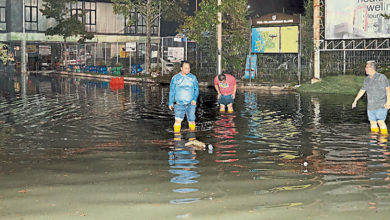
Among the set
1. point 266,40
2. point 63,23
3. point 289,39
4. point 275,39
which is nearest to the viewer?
point 289,39

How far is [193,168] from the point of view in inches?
375

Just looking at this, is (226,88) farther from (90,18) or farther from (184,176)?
(90,18)

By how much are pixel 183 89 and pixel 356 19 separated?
2020cm

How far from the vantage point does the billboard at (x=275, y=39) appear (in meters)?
34.6

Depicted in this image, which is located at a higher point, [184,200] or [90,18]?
[90,18]

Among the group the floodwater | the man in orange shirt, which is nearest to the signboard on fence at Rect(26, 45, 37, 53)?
the floodwater

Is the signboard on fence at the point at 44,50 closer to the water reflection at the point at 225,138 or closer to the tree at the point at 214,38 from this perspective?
the tree at the point at 214,38

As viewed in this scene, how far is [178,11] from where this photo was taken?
52.0 m

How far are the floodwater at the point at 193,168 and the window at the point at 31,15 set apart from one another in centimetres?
5588

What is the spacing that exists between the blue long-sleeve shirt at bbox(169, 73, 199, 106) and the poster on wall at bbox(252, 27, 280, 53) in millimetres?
22142

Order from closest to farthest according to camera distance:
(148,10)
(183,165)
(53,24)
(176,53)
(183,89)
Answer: (183,165)
(183,89)
(176,53)
(148,10)
(53,24)

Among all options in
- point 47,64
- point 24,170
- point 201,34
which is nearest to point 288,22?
point 201,34

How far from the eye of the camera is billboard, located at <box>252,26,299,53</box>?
3462 centimetres

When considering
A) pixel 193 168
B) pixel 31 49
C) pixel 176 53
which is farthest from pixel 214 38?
pixel 31 49
